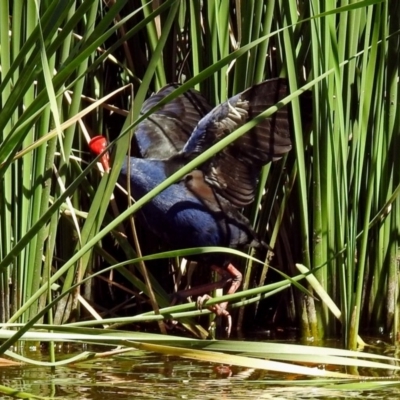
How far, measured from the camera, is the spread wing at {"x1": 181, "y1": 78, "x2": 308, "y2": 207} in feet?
9.17

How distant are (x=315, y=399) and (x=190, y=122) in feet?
4.79

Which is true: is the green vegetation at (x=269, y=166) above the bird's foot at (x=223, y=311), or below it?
above

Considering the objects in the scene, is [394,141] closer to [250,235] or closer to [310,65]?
[310,65]

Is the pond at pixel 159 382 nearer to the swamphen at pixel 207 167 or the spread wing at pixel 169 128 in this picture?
the swamphen at pixel 207 167

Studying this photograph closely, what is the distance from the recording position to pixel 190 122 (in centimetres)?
333

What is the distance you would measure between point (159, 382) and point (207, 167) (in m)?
0.98

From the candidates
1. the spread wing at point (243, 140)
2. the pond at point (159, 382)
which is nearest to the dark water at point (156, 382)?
the pond at point (159, 382)

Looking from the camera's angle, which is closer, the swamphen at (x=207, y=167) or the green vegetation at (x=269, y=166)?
the green vegetation at (x=269, y=166)

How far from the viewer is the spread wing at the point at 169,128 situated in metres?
3.26

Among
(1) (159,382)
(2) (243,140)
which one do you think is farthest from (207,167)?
(1) (159,382)

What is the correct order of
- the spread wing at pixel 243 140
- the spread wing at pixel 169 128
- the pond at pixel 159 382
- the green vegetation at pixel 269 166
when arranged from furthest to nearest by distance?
1. the spread wing at pixel 169 128
2. the spread wing at pixel 243 140
3. the green vegetation at pixel 269 166
4. the pond at pixel 159 382

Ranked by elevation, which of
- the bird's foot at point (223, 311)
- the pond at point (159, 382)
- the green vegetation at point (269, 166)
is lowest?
the pond at point (159, 382)

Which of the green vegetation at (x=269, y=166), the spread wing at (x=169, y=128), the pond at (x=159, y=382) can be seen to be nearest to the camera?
the pond at (x=159, y=382)

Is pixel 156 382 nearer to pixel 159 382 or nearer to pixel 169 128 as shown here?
pixel 159 382
